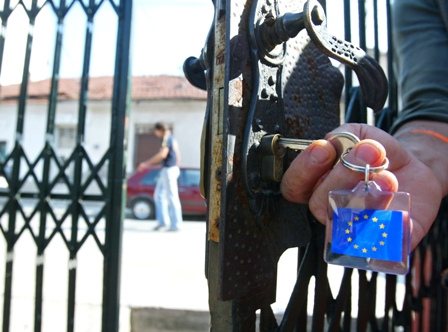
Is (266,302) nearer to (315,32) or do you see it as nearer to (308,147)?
(308,147)

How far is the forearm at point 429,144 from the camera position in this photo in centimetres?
108

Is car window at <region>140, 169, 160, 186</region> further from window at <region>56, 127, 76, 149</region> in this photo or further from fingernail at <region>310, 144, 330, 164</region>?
fingernail at <region>310, 144, 330, 164</region>

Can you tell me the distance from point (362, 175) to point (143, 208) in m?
10.1

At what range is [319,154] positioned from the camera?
783 millimetres

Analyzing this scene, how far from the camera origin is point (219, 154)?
2.71ft

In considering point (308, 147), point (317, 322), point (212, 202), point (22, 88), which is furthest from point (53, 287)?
point (308, 147)

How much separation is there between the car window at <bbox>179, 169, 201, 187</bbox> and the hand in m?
9.57

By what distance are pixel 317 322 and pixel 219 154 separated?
0.77 metres

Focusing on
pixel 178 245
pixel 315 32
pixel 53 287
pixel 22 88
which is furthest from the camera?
pixel 178 245

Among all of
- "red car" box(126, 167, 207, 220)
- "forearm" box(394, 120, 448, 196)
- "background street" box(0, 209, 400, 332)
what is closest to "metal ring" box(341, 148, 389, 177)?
"forearm" box(394, 120, 448, 196)

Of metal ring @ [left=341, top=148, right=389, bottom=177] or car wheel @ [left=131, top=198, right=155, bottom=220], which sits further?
car wheel @ [left=131, top=198, right=155, bottom=220]

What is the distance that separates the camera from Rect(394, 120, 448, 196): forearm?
3.53ft

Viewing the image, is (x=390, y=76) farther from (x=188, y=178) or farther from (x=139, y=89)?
(x=139, y=89)

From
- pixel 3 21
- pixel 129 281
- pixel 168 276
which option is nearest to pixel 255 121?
pixel 3 21
